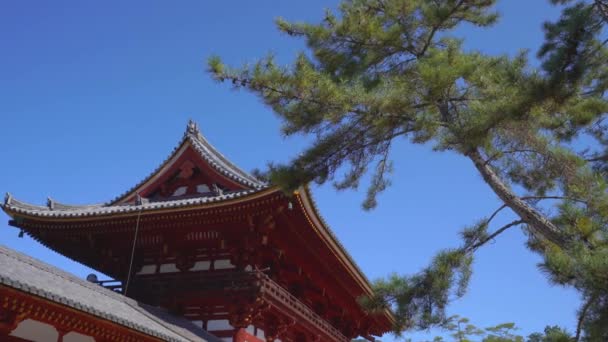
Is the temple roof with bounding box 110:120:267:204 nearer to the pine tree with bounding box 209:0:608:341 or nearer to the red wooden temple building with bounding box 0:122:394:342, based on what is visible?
the red wooden temple building with bounding box 0:122:394:342

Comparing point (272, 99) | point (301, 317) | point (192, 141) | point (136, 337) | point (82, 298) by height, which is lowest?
point (136, 337)

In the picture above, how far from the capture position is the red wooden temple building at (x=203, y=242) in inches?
513

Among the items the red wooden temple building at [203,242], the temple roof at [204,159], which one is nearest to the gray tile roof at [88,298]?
the red wooden temple building at [203,242]

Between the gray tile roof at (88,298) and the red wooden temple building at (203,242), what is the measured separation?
3.05 feet

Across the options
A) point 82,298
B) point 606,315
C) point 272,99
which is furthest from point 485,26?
point 82,298

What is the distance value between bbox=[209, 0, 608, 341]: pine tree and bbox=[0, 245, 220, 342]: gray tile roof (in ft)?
11.7

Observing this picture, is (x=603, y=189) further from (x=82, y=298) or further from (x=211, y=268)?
(x=211, y=268)

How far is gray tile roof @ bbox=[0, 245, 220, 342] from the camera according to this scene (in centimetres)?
852

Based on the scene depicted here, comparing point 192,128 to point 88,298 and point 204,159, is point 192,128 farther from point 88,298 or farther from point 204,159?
point 88,298

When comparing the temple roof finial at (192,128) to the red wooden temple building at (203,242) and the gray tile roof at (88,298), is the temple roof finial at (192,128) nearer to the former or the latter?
the red wooden temple building at (203,242)

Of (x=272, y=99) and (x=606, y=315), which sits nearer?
(x=606, y=315)

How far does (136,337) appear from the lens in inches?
386

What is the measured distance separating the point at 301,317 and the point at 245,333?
2.34m

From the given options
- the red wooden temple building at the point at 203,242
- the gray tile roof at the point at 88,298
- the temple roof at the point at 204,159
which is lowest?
the gray tile roof at the point at 88,298
